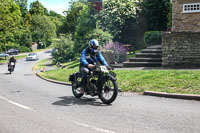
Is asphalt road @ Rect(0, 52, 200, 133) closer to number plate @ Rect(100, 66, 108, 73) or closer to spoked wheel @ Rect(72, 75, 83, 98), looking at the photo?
spoked wheel @ Rect(72, 75, 83, 98)

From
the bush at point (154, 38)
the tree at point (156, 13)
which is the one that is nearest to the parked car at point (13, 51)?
the tree at point (156, 13)

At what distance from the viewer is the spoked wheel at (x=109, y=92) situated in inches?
280

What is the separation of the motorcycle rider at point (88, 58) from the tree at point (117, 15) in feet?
70.6

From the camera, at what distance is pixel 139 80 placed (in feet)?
34.3

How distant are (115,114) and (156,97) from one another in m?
2.65

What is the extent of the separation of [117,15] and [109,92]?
22.9 metres

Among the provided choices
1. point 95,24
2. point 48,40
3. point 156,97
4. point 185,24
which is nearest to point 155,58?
point 185,24

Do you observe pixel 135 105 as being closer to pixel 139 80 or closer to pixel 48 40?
pixel 139 80

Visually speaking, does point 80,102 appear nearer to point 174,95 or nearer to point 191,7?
point 174,95

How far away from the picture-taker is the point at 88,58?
26.5 feet

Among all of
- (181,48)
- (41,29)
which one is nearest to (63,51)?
(181,48)

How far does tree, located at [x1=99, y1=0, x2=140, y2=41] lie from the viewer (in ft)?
96.6

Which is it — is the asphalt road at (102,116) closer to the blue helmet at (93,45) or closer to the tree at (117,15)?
the blue helmet at (93,45)

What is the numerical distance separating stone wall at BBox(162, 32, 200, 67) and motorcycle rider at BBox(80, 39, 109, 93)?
25.8ft
